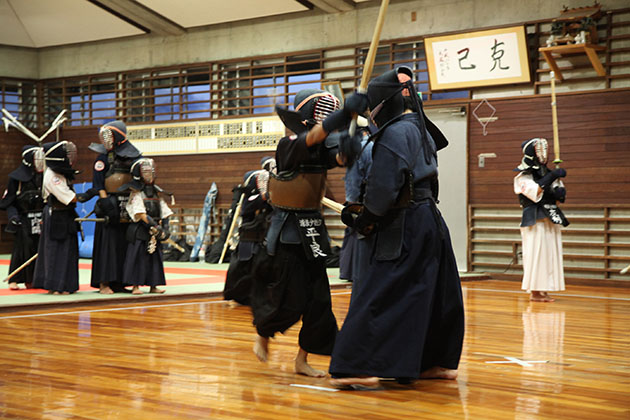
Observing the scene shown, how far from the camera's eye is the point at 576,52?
32.1 feet

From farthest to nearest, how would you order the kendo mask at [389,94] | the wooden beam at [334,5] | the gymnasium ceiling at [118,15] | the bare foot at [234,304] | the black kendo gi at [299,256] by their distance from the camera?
the gymnasium ceiling at [118,15], the wooden beam at [334,5], the bare foot at [234,304], the black kendo gi at [299,256], the kendo mask at [389,94]

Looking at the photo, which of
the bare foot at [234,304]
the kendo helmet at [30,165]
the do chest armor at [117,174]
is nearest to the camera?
the bare foot at [234,304]

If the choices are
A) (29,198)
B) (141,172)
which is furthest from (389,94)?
(29,198)

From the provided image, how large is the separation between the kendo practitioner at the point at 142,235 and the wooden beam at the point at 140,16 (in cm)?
626

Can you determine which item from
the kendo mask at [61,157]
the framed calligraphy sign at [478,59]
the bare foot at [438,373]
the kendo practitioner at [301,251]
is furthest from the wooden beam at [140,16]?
the bare foot at [438,373]

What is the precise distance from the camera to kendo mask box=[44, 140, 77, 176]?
7652 millimetres

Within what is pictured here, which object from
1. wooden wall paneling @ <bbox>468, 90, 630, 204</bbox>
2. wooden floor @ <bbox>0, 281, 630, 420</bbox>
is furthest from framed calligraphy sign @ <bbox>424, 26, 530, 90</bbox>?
wooden floor @ <bbox>0, 281, 630, 420</bbox>

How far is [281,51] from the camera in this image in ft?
41.9

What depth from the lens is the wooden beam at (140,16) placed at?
1294cm

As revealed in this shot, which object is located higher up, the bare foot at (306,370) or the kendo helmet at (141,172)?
the kendo helmet at (141,172)

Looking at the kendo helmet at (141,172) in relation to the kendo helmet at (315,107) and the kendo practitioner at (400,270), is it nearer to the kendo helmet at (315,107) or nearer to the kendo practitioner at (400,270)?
the kendo helmet at (315,107)

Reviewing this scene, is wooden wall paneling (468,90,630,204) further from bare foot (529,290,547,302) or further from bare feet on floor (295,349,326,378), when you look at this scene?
bare feet on floor (295,349,326,378)

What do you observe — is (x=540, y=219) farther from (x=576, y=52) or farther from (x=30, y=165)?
(x=30, y=165)

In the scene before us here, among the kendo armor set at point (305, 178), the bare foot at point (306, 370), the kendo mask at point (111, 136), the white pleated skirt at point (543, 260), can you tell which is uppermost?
the kendo mask at point (111, 136)
